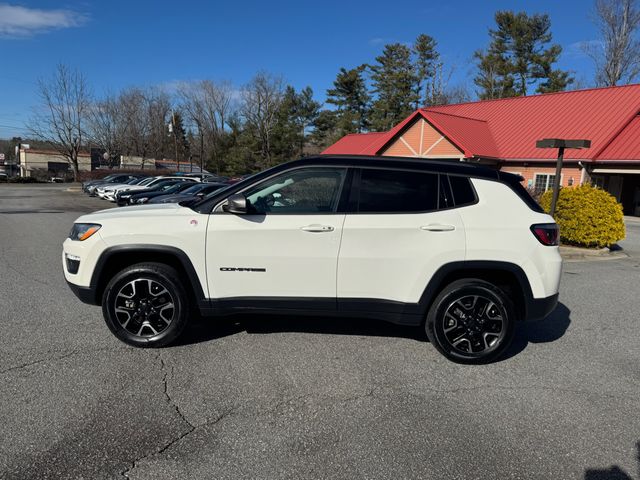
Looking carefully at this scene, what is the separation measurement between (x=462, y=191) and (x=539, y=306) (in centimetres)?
126

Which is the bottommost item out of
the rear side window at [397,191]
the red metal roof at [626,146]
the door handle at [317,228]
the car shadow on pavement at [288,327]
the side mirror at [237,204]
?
the car shadow on pavement at [288,327]

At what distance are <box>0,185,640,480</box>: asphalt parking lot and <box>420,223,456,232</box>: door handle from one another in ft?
4.06

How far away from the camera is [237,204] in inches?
151

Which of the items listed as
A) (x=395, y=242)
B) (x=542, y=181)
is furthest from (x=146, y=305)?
(x=542, y=181)

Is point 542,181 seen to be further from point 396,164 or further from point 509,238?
point 396,164

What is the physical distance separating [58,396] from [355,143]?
38859mm

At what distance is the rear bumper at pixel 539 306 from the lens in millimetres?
4047

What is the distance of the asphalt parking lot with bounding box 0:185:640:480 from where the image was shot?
8.83 ft

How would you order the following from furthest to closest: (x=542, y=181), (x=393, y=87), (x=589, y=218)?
(x=393, y=87), (x=542, y=181), (x=589, y=218)

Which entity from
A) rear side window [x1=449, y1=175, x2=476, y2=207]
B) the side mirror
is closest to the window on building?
rear side window [x1=449, y1=175, x2=476, y2=207]

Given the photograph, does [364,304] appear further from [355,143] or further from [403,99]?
[403,99]

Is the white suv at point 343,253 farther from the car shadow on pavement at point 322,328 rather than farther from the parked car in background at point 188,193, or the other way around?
the parked car in background at point 188,193

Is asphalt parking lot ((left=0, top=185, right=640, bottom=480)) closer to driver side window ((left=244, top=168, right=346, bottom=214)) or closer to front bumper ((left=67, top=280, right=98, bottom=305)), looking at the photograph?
front bumper ((left=67, top=280, right=98, bottom=305))

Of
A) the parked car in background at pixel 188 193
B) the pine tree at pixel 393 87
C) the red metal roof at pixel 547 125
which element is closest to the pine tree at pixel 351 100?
the pine tree at pixel 393 87
